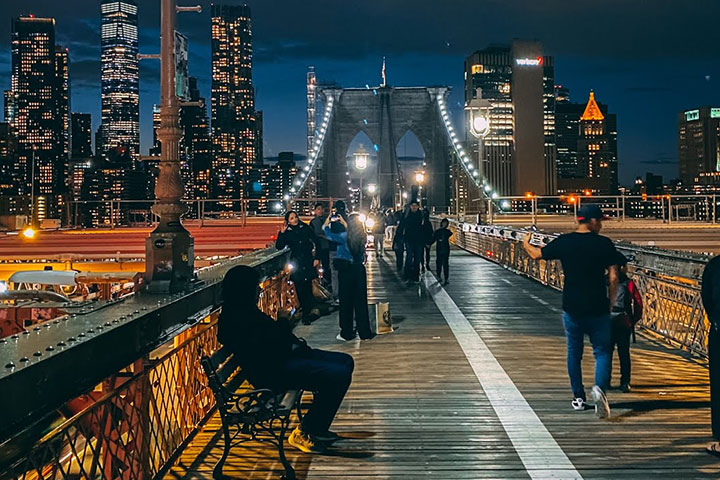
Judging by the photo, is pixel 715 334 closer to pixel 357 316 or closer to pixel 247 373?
pixel 247 373

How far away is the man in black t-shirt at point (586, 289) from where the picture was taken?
6.05 meters

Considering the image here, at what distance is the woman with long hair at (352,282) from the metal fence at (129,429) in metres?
2.74

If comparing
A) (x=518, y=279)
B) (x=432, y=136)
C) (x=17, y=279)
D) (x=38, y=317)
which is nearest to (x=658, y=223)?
(x=518, y=279)

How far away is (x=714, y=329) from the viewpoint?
498cm

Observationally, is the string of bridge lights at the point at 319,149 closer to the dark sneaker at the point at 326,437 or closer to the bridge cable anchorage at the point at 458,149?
the bridge cable anchorage at the point at 458,149

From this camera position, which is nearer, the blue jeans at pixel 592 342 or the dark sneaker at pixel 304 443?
the dark sneaker at pixel 304 443

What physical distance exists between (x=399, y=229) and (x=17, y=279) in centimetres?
820

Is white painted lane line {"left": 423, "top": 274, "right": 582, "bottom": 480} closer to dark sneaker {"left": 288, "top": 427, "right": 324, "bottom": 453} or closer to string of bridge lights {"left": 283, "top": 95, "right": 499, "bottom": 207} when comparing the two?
dark sneaker {"left": 288, "top": 427, "right": 324, "bottom": 453}

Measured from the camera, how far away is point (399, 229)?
58.1ft

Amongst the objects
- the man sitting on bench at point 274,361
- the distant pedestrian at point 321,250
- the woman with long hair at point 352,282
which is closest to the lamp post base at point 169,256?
the man sitting on bench at point 274,361

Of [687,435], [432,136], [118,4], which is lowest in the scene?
Result: [687,435]

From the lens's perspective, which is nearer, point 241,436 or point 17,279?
point 241,436

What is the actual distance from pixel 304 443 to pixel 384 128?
86721 mm

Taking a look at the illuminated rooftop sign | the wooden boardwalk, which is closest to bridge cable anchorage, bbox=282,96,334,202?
the illuminated rooftop sign
